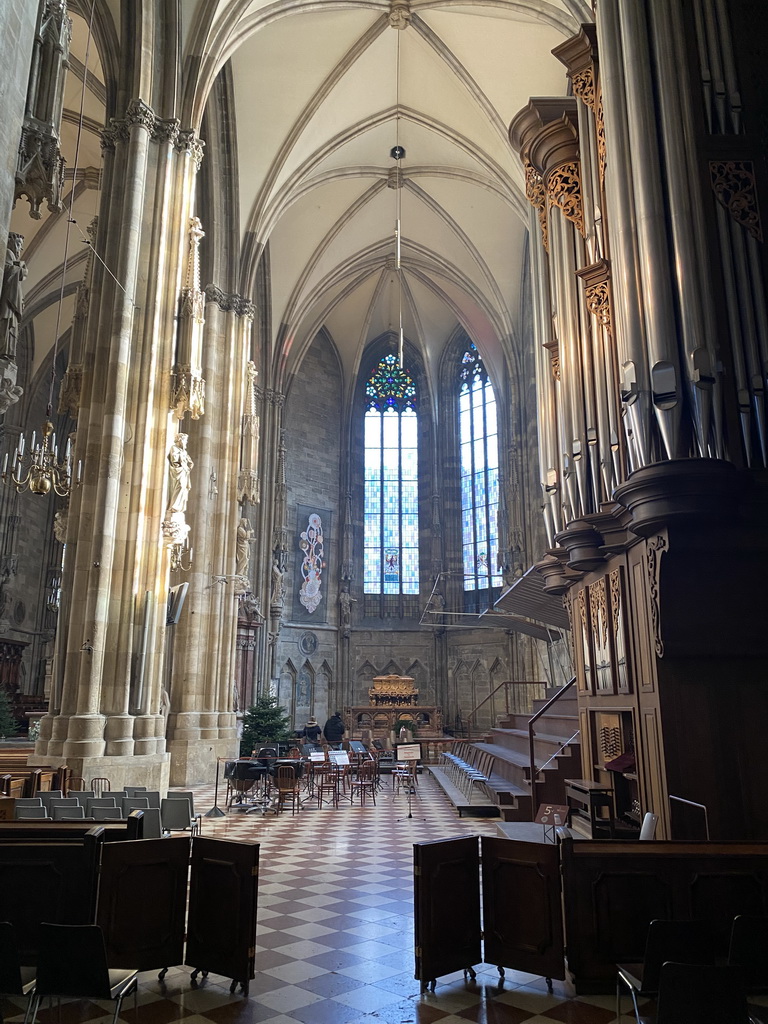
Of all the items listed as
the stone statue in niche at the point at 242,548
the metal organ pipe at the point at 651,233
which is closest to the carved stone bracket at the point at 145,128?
the metal organ pipe at the point at 651,233

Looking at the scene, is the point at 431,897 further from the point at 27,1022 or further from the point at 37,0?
the point at 37,0

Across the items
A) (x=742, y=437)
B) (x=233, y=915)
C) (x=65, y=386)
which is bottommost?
(x=233, y=915)

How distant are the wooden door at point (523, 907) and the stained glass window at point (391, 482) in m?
26.1

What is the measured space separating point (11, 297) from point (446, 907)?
5599 millimetres

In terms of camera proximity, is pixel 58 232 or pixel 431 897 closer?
pixel 431 897

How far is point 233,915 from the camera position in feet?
15.9

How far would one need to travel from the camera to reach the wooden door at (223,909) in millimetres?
4785

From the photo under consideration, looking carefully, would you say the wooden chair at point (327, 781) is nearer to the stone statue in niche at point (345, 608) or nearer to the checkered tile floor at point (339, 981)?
the checkered tile floor at point (339, 981)

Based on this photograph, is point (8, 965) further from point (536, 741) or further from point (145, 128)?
point (145, 128)

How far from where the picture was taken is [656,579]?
707 cm

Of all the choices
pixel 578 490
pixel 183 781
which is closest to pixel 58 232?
pixel 183 781

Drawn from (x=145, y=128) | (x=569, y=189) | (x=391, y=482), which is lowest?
(x=569, y=189)

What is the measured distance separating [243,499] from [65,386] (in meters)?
7.30

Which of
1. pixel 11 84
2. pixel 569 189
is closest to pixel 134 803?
pixel 11 84
